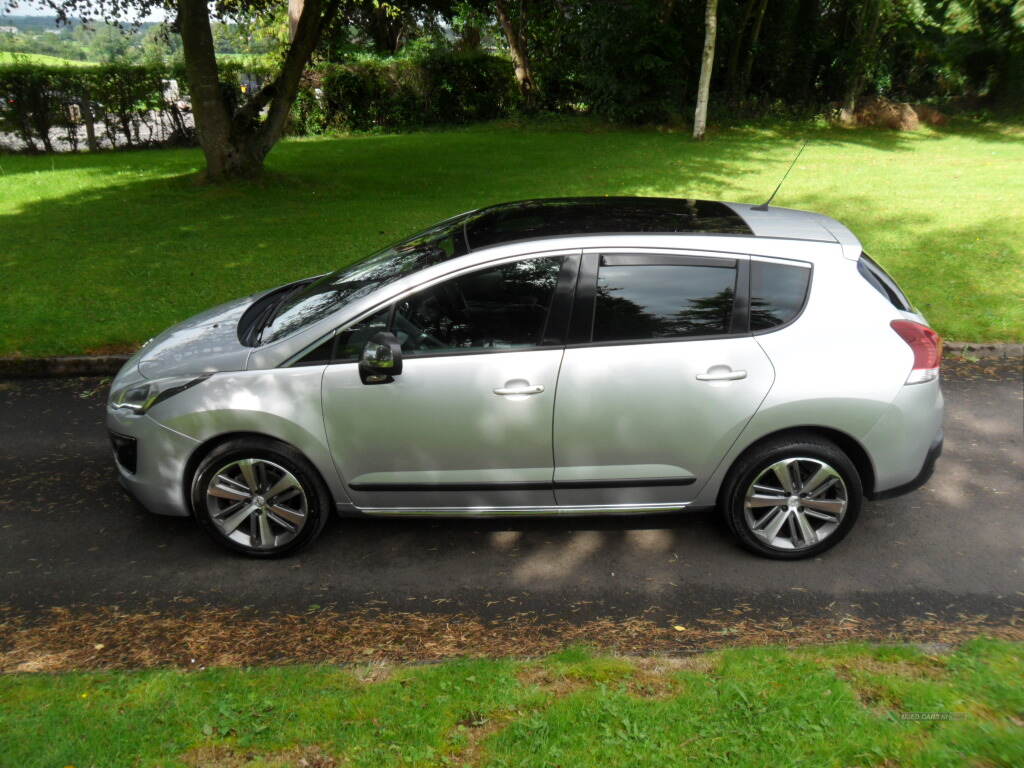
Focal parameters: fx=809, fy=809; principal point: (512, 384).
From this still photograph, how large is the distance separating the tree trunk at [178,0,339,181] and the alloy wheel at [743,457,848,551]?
12175 mm

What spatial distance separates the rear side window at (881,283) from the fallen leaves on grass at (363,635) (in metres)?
1.64

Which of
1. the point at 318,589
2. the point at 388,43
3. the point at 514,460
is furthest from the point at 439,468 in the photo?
the point at 388,43

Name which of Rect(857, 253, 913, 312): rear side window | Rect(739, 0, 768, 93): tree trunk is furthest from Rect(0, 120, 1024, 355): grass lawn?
Rect(739, 0, 768, 93): tree trunk

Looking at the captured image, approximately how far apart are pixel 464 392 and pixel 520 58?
25685mm

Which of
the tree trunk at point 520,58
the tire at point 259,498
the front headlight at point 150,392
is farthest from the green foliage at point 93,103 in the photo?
the tire at point 259,498

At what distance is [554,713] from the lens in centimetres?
305

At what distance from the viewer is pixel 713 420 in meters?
4.09

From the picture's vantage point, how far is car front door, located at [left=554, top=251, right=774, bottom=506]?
4.05 m

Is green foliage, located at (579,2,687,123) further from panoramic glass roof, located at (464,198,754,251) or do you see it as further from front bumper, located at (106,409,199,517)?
front bumper, located at (106,409,199,517)

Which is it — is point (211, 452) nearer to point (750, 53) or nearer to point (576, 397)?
point (576, 397)

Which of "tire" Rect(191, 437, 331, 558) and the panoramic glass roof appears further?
the panoramic glass roof

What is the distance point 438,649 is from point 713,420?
5.73 feet

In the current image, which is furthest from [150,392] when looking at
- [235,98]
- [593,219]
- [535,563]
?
[235,98]

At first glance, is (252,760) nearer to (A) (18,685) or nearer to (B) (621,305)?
(A) (18,685)
